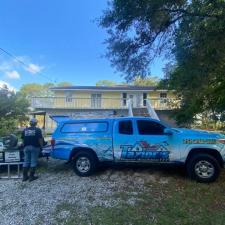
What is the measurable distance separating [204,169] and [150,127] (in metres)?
1.99

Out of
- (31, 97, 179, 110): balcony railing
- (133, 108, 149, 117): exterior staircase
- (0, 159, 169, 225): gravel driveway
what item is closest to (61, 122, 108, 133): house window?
(0, 159, 169, 225): gravel driveway

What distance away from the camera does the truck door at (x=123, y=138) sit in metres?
8.22

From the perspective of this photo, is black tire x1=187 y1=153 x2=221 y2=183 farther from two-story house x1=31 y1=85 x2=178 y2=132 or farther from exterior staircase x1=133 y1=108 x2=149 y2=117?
two-story house x1=31 y1=85 x2=178 y2=132

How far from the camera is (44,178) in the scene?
332 inches

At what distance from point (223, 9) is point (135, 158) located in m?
4.72

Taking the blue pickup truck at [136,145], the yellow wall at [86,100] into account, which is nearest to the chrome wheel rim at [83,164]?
the blue pickup truck at [136,145]

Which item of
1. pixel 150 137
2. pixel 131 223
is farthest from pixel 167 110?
pixel 131 223

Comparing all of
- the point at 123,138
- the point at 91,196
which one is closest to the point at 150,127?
the point at 123,138

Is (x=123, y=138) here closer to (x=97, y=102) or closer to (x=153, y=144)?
(x=153, y=144)

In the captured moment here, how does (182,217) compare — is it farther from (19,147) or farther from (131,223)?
(19,147)

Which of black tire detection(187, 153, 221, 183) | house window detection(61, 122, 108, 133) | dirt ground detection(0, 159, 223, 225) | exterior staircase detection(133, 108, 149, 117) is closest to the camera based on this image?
dirt ground detection(0, 159, 223, 225)

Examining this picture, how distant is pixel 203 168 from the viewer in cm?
757

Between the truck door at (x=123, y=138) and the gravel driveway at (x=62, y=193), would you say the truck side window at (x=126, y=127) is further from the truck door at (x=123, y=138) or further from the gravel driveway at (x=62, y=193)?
the gravel driveway at (x=62, y=193)

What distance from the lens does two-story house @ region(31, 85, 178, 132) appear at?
79.9 feet
